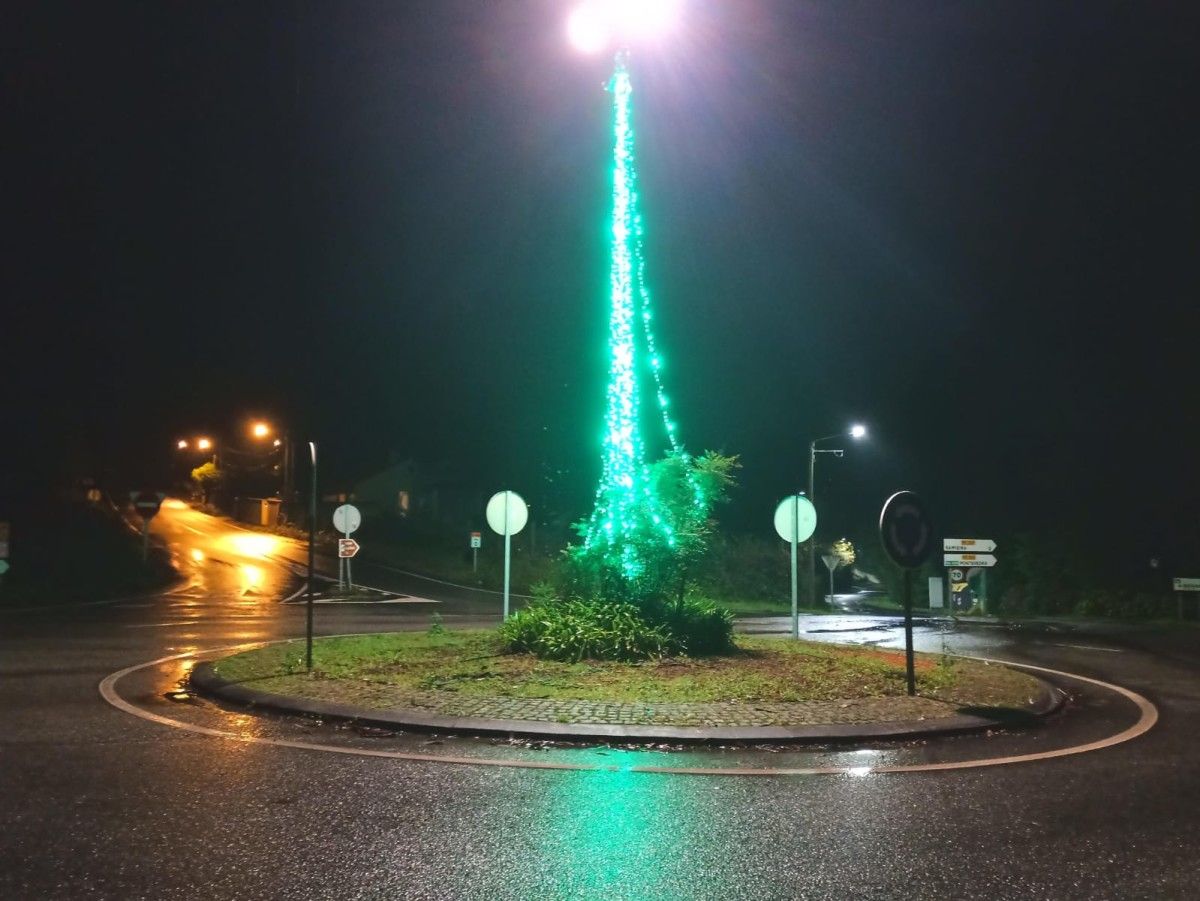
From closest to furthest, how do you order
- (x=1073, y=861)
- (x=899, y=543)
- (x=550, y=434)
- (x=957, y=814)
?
(x=1073, y=861) → (x=957, y=814) → (x=899, y=543) → (x=550, y=434)

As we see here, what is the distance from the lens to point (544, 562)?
47531mm

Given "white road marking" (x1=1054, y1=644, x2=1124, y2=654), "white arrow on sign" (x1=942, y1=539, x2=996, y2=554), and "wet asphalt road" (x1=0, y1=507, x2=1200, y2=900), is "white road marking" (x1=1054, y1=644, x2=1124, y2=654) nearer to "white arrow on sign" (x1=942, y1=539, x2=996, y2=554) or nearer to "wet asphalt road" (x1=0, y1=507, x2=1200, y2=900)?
"white arrow on sign" (x1=942, y1=539, x2=996, y2=554)

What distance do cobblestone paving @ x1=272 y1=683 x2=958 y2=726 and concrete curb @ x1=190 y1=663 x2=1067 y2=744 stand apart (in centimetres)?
18

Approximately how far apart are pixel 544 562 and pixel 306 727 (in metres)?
38.9

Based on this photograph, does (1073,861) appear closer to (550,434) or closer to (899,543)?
(899,543)

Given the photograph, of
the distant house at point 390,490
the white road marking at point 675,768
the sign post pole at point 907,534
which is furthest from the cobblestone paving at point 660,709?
the distant house at point 390,490

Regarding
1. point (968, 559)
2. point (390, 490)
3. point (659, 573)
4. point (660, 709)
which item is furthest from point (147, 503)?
point (390, 490)

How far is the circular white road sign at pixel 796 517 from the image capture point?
51.8ft

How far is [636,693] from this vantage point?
34.2 feet

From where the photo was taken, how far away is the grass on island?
10398mm

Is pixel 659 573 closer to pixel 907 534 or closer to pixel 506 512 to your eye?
pixel 506 512

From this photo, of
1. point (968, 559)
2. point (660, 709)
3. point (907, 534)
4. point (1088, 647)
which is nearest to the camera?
point (660, 709)

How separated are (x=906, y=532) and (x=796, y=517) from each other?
5240 mm

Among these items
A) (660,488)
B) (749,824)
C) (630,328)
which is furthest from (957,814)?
(630,328)
